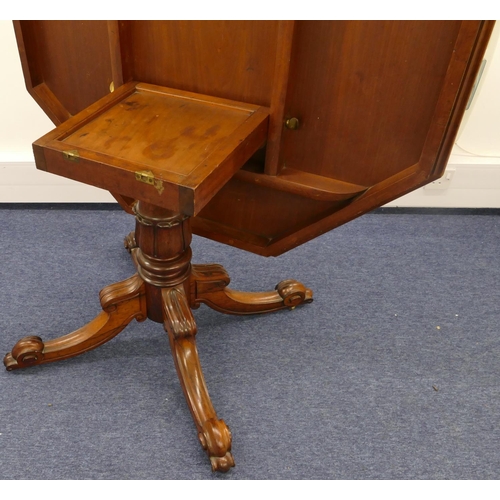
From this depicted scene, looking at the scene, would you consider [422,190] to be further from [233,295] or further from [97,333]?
[97,333]

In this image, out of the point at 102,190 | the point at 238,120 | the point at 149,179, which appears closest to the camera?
the point at 149,179

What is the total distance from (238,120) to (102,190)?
1.20 metres

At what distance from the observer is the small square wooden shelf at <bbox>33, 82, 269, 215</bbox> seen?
2.90ft

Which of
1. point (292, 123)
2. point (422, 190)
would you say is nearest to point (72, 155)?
point (292, 123)

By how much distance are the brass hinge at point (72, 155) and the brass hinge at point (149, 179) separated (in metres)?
0.12

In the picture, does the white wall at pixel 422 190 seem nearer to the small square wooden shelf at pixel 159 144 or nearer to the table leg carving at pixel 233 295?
the table leg carving at pixel 233 295

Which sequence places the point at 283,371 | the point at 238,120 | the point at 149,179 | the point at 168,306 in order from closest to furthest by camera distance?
the point at 149,179 → the point at 238,120 → the point at 168,306 → the point at 283,371

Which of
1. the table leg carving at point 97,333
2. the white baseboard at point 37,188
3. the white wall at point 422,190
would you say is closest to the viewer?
the table leg carving at point 97,333

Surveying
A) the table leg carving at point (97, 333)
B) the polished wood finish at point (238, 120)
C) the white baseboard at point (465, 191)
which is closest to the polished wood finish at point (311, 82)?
the polished wood finish at point (238, 120)

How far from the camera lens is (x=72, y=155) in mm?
915

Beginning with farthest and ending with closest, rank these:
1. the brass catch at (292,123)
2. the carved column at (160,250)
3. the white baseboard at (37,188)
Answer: the white baseboard at (37,188)
the carved column at (160,250)
the brass catch at (292,123)

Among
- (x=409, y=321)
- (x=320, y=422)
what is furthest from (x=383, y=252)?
(x=320, y=422)

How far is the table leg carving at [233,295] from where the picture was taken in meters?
1.47

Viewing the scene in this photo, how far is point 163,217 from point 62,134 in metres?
0.31
